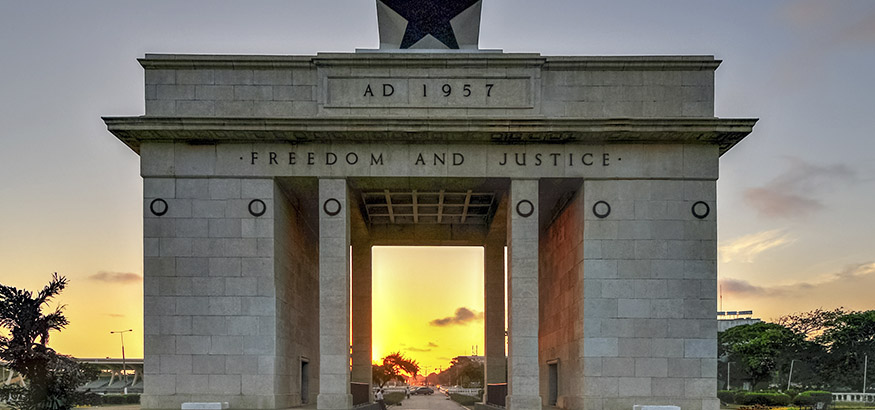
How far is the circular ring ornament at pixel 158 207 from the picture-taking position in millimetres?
28484

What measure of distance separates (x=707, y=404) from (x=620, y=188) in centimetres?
840

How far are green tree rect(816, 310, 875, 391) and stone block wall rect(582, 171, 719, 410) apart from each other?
184 ft

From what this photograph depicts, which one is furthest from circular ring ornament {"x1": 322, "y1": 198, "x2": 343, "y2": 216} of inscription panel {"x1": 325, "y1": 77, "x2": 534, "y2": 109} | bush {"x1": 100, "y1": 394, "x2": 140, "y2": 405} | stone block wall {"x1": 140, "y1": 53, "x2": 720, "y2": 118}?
bush {"x1": 100, "y1": 394, "x2": 140, "y2": 405}

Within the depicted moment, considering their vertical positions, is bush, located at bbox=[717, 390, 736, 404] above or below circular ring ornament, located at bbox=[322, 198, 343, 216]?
below

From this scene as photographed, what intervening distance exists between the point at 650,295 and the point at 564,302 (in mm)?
5198

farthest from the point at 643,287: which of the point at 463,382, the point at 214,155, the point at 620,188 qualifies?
the point at 463,382

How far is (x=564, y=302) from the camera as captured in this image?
3278 cm

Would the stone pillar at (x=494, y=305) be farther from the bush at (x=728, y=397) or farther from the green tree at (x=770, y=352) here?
the green tree at (x=770, y=352)

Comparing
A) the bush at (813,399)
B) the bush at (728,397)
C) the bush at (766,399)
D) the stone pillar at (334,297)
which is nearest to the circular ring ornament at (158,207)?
the stone pillar at (334,297)

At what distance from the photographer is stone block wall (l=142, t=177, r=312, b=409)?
27719mm

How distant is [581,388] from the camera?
92.6ft

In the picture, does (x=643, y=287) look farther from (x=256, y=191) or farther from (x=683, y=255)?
(x=256, y=191)

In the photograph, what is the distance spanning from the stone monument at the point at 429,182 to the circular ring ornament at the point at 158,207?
0.04m

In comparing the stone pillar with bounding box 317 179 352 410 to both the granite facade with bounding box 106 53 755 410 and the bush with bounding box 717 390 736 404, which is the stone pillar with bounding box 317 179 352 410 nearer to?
the granite facade with bounding box 106 53 755 410
